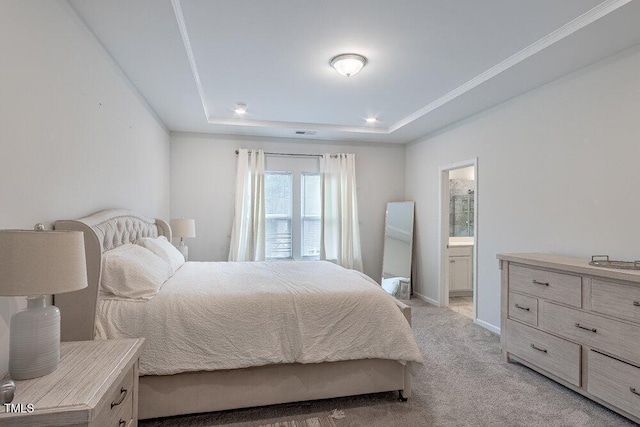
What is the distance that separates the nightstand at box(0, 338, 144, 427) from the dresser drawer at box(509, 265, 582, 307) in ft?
9.05

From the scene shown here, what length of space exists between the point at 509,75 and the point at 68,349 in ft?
11.9

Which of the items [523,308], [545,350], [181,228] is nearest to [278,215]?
[181,228]

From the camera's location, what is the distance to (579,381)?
237 centimetres

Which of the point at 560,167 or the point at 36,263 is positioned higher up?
the point at 560,167

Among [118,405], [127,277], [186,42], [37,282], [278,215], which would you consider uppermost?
[186,42]

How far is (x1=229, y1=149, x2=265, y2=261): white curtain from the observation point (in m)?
5.12

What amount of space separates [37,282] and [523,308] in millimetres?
3171

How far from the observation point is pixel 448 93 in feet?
12.1

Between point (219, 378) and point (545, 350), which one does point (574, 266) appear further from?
point (219, 378)

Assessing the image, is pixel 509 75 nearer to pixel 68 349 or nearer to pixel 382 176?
pixel 382 176

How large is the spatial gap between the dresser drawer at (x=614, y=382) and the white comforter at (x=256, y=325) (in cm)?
118

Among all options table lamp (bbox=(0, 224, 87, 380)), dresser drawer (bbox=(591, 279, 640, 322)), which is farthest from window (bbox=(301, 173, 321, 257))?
Answer: table lamp (bbox=(0, 224, 87, 380))

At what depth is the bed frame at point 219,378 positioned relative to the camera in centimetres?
184

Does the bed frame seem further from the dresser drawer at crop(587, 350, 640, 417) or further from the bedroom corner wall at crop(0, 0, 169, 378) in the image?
the dresser drawer at crop(587, 350, 640, 417)
